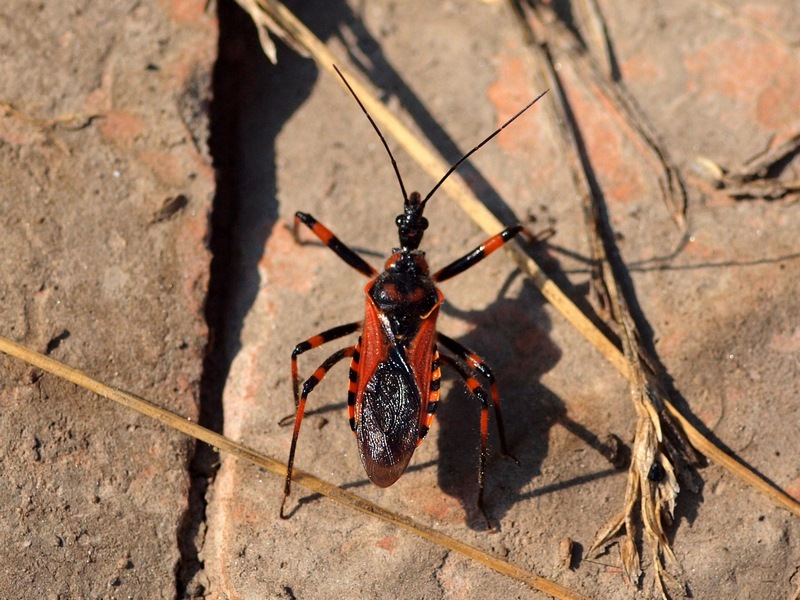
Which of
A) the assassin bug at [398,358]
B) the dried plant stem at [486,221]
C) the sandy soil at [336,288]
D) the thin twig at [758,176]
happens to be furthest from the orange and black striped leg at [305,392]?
the thin twig at [758,176]

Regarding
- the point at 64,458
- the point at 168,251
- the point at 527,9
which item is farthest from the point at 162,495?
the point at 527,9

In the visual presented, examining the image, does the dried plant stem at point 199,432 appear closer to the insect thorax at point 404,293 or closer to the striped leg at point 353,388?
the striped leg at point 353,388

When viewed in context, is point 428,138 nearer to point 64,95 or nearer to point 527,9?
point 527,9

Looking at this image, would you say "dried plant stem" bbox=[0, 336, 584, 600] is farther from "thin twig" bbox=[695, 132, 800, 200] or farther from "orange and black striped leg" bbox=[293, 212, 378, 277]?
"thin twig" bbox=[695, 132, 800, 200]

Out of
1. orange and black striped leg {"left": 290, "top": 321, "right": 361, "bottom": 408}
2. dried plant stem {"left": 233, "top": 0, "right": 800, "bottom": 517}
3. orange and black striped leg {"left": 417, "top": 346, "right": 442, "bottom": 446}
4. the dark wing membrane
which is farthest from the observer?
orange and black striped leg {"left": 290, "top": 321, "right": 361, "bottom": 408}

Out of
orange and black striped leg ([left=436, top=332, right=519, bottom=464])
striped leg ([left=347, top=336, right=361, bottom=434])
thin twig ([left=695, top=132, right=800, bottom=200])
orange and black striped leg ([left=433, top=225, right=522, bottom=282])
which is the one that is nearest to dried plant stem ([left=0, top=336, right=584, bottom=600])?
striped leg ([left=347, top=336, right=361, bottom=434])

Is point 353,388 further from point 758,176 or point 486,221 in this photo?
point 758,176
